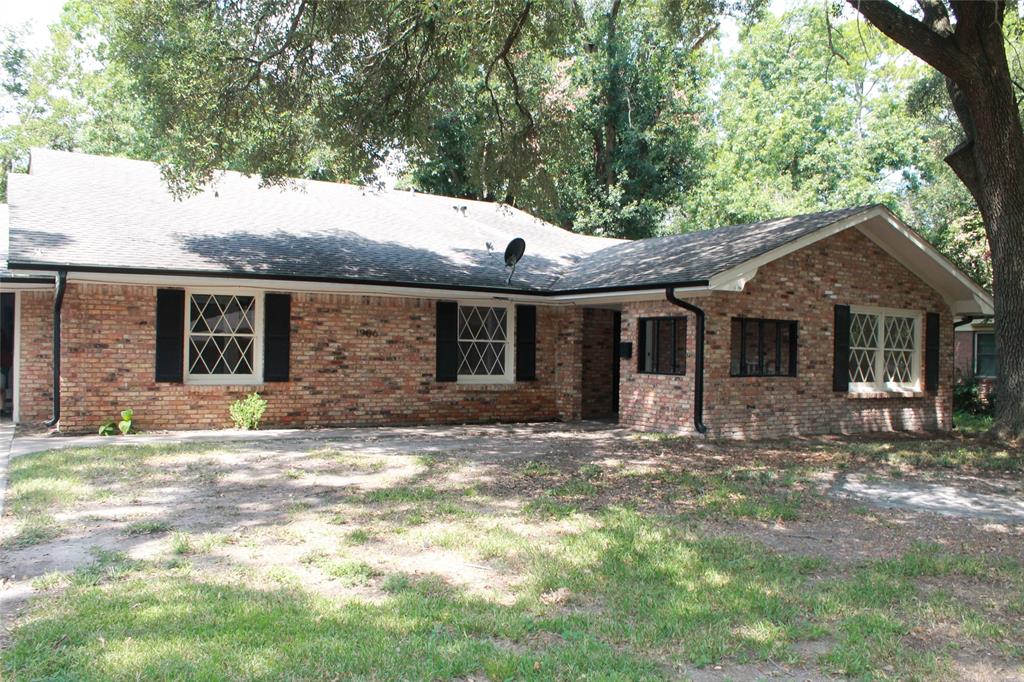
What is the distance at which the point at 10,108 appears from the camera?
31797 mm

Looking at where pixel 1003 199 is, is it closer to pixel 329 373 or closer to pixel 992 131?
pixel 992 131

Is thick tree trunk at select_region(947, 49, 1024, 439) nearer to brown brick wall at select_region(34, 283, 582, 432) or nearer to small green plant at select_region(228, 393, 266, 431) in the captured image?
brown brick wall at select_region(34, 283, 582, 432)

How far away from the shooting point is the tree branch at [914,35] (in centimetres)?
1135

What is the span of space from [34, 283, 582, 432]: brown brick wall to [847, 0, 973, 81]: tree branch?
21.8 ft

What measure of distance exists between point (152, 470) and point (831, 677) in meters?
7.03

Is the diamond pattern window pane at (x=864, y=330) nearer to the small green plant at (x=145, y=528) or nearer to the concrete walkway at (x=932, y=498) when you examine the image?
the concrete walkway at (x=932, y=498)

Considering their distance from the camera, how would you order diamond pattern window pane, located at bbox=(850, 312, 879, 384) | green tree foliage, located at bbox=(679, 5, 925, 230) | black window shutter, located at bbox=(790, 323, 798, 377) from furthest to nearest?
green tree foliage, located at bbox=(679, 5, 925, 230), diamond pattern window pane, located at bbox=(850, 312, 879, 384), black window shutter, located at bbox=(790, 323, 798, 377)

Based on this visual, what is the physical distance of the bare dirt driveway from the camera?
380cm

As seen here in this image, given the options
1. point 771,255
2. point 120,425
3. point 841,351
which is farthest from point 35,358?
point 841,351

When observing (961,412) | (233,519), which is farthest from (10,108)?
(961,412)

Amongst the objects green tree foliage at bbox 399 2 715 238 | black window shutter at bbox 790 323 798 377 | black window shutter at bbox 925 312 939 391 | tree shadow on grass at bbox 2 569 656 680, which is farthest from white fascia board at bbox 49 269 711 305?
green tree foliage at bbox 399 2 715 238

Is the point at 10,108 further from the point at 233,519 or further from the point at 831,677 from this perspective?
the point at 831,677

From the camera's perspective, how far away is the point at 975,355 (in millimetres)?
22281

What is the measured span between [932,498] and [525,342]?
A: 7786 millimetres
